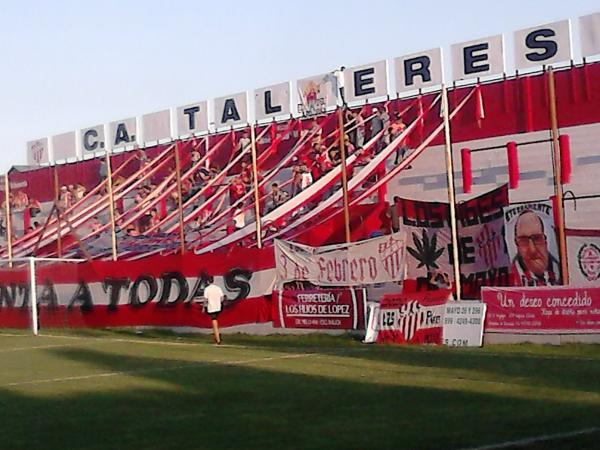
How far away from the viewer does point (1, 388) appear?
64.5ft

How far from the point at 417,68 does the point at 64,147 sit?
22822 millimetres

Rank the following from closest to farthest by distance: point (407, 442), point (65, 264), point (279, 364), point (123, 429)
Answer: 1. point (407, 442)
2. point (123, 429)
3. point (279, 364)
4. point (65, 264)

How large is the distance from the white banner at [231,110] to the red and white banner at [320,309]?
1679 cm

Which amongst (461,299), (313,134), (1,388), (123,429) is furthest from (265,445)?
(313,134)

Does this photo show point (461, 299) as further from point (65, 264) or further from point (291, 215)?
point (65, 264)

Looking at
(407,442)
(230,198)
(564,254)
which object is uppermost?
(230,198)

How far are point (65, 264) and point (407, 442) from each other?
2756 cm

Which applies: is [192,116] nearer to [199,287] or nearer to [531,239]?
[199,287]

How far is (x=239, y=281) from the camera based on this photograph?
32.4 meters

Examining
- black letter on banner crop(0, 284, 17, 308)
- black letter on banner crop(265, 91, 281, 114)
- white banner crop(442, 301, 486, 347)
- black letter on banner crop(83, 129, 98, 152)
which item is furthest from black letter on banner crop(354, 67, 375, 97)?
black letter on banner crop(83, 129, 98, 152)

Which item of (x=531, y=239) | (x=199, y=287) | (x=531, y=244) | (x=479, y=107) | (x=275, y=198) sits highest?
(x=479, y=107)

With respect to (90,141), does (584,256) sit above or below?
below

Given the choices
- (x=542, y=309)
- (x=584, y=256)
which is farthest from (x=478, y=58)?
(x=542, y=309)

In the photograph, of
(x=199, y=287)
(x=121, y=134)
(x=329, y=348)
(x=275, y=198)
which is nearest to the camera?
(x=329, y=348)
